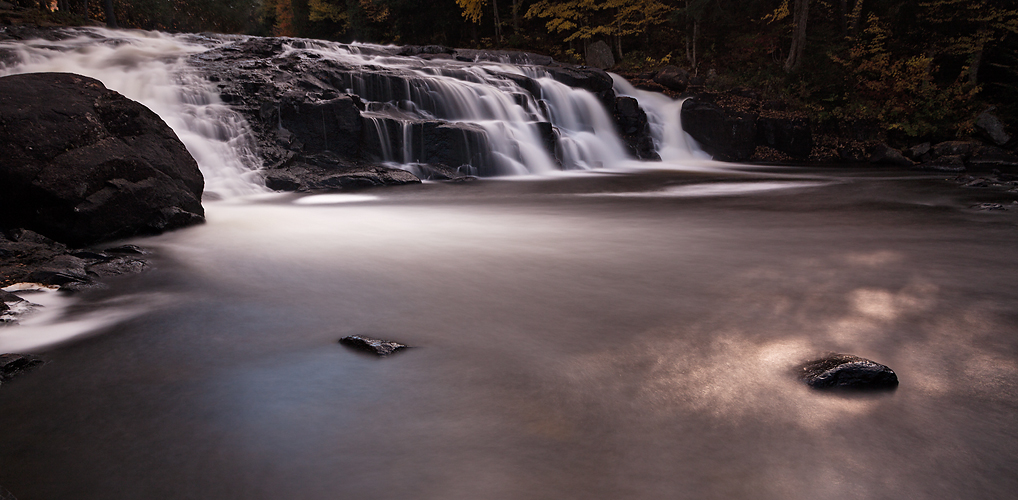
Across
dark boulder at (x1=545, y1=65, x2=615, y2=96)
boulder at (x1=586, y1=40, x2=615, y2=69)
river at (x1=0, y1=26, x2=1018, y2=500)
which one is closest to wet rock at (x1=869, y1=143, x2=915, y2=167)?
dark boulder at (x1=545, y1=65, x2=615, y2=96)

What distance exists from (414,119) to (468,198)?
10.7 ft

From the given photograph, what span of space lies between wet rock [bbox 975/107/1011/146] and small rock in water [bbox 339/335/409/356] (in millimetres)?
16319

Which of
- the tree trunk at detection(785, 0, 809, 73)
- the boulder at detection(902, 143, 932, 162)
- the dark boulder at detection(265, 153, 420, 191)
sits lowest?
the boulder at detection(902, 143, 932, 162)

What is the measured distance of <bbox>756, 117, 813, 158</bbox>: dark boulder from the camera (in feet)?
51.2

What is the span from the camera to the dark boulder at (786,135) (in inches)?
615

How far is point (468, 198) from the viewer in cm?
888

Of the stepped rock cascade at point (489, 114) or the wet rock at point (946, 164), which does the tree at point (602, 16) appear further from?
the wet rock at point (946, 164)

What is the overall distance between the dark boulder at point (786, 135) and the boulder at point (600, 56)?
7.47 metres

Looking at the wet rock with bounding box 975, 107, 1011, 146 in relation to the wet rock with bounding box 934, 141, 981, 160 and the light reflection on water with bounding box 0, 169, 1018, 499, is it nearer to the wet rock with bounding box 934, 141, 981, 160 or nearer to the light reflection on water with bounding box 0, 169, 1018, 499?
the wet rock with bounding box 934, 141, 981, 160

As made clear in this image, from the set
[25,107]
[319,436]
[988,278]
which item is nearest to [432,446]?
[319,436]

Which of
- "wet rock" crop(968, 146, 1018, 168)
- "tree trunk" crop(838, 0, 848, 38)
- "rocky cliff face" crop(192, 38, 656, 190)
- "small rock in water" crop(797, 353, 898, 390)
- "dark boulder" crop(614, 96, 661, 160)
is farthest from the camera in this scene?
"tree trunk" crop(838, 0, 848, 38)

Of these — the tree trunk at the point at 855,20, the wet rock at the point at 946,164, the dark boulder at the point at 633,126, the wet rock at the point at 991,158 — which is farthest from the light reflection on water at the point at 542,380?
the tree trunk at the point at 855,20

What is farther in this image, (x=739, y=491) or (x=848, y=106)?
(x=848, y=106)

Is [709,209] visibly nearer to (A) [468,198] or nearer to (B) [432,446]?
(A) [468,198]
